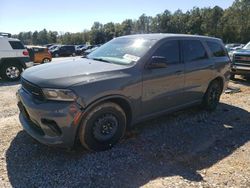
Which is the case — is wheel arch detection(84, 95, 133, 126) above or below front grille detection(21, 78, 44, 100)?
below

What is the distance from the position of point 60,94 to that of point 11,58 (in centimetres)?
942

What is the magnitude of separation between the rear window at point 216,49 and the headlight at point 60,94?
3929 mm

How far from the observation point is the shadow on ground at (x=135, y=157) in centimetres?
389

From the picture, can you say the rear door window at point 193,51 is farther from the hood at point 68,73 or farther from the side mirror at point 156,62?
the hood at point 68,73

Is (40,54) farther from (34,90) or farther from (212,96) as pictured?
(34,90)

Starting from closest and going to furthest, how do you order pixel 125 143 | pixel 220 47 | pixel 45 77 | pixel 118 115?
pixel 45 77
pixel 118 115
pixel 125 143
pixel 220 47

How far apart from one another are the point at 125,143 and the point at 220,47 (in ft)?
12.3

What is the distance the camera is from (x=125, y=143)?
4953 millimetres

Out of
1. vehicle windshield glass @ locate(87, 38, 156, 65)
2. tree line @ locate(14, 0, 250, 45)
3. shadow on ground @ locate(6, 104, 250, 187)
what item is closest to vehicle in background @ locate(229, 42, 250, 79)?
shadow on ground @ locate(6, 104, 250, 187)

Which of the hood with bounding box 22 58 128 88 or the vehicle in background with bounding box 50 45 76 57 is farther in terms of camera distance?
the vehicle in background with bounding box 50 45 76 57

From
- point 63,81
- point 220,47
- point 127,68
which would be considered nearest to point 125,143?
point 127,68

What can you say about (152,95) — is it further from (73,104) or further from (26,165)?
(26,165)

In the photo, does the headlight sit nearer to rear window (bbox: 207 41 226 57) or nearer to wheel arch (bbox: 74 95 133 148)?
wheel arch (bbox: 74 95 133 148)

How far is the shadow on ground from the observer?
153 inches
